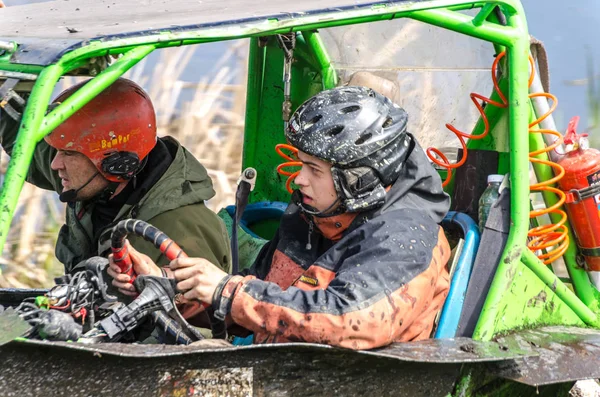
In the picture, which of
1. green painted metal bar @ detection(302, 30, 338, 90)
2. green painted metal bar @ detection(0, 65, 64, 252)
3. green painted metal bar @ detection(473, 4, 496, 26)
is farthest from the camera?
green painted metal bar @ detection(302, 30, 338, 90)

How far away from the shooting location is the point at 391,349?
294 cm

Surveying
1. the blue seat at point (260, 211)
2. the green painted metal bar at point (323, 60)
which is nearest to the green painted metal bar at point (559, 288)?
the blue seat at point (260, 211)

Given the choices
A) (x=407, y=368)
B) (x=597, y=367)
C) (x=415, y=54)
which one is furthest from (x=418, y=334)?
(x=415, y=54)

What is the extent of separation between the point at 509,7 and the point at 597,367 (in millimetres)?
1349

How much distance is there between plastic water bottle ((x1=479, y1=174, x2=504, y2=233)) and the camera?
11.7 ft

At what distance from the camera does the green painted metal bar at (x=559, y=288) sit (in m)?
3.50

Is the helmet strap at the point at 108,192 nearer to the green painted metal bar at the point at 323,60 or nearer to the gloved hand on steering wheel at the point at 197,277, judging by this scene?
the gloved hand on steering wheel at the point at 197,277

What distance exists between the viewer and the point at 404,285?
9.83 ft

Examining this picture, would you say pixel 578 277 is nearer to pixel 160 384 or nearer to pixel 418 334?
pixel 418 334

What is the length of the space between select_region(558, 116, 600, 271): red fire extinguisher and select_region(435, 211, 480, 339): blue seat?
1.76 feet

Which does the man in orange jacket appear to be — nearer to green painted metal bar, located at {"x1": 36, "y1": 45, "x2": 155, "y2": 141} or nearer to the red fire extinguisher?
green painted metal bar, located at {"x1": 36, "y1": 45, "x2": 155, "y2": 141}

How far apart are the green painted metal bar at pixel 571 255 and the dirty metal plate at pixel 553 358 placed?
401mm

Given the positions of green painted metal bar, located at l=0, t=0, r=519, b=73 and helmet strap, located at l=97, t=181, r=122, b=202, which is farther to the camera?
helmet strap, located at l=97, t=181, r=122, b=202

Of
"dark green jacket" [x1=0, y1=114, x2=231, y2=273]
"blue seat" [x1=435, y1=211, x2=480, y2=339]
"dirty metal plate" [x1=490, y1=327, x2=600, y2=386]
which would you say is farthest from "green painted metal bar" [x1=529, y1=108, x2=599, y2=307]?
"dark green jacket" [x1=0, y1=114, x2=231, y2=273]
